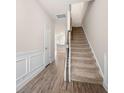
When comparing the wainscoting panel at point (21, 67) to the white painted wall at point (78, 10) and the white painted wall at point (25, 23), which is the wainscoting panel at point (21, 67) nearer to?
the white painted wall at point (25, 23)

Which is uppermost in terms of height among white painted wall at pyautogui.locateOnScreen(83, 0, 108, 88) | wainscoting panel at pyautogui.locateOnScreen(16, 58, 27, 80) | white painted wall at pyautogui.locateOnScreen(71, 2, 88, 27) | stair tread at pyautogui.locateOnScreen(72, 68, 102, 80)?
white painted wall at pyautogui.locateOnScreen(71, 2, 88, 27)

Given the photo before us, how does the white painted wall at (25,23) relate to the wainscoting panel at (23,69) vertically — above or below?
above

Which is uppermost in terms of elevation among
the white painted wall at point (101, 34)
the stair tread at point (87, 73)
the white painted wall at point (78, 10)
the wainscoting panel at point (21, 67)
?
the white painted wall at point (78, 10)

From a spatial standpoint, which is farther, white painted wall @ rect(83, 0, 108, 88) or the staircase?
the staircase

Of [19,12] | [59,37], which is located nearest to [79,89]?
[19,12]

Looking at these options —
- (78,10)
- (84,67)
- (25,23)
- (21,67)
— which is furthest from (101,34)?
(78,10)

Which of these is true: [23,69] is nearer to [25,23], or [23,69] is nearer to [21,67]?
[21,67]

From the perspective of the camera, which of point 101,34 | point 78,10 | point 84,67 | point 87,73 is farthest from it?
point 78,10

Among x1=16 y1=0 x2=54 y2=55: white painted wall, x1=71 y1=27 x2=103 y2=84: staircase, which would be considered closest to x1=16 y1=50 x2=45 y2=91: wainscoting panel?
x1=16 y1=0 x2=54 y2=55: white painted wall

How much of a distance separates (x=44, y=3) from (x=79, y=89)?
10.3 feet

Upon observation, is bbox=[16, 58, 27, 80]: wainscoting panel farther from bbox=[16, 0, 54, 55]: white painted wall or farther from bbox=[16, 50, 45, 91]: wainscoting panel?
bbox=[16, 0, 54, 55]: white painted wall

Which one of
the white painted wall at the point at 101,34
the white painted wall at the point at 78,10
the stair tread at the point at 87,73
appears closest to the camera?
the white painted wall at the point at 101,34

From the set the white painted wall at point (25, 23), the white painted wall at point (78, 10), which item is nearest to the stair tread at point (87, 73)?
the white painted wall at point (25, 23)
